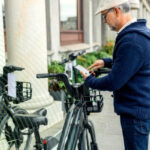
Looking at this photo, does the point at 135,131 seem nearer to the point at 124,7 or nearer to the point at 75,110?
the point at 75,110

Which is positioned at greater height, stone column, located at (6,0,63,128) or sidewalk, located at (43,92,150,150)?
stone column, located at (6,0,63,128)

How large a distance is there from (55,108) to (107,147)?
1366mm

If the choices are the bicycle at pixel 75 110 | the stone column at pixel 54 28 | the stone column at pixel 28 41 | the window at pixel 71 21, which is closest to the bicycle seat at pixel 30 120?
the bicycle at pixel 75 110

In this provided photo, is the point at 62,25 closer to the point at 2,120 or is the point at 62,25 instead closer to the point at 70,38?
the point at 70,38

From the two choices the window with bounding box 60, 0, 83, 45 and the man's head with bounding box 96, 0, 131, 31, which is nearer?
the man's head with bounding box 96, 0, 131, 31

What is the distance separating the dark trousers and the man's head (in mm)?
785

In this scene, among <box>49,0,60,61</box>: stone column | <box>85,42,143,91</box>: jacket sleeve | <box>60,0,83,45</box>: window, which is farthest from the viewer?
<box>60,0,83,45</box>: window

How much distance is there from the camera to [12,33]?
429 centimetres

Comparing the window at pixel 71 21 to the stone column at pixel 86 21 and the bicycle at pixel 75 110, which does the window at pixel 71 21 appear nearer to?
the stone column at pixel 86 21

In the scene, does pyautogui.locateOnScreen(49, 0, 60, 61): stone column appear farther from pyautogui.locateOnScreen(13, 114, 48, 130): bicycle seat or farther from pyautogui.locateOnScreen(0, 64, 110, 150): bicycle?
pyautogui.locateOnScreen(13, 114, 48, 130): bicycle seat

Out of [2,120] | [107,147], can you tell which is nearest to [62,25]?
[107,147]

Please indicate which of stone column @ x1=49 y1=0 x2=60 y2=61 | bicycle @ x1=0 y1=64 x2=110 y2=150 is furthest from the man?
stone column @ x1=49 y1=0 x2=60 y2=61

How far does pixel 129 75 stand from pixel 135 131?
1.61 ft

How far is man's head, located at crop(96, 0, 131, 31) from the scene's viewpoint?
7.27 feet
